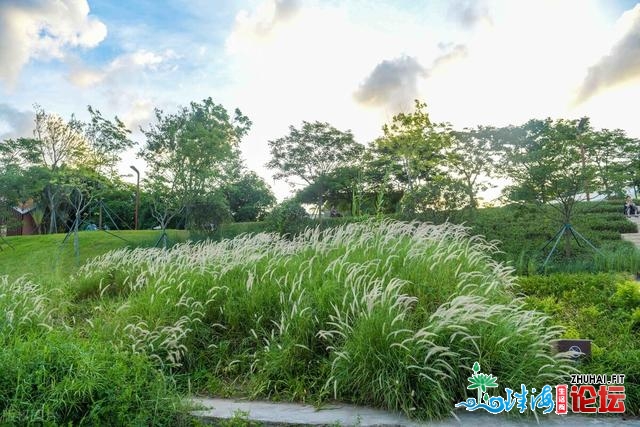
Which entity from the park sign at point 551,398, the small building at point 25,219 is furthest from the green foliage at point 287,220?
the small building at point 25,219

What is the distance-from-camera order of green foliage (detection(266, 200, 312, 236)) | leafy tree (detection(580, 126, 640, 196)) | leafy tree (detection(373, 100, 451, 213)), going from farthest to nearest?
1. leafy tree (detection(373, 100, 451, 213))
2. green foliage (detection(266, 200, 312, 236))
3. leafy tree (detection(580, 126, 640, 196))

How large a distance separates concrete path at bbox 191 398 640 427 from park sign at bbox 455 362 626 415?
0.05m

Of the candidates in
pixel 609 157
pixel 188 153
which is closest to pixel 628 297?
pixel 609 157

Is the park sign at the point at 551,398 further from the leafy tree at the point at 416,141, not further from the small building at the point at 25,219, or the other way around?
the small building at the point at 25,219

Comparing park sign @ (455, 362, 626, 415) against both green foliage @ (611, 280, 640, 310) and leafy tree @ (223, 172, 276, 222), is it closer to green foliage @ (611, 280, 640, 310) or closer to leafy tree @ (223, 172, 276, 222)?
green foliage @ (611, 280, 640, 310)

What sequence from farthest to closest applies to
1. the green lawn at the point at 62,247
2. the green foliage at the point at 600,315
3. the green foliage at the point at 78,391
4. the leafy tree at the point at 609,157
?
the green lawn at the point at 62,247, the leafy tree at the point at 609,157, the green foliage at the point at 600,315, the green foliage at the point at 78,391

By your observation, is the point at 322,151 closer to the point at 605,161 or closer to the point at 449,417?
the point at 605,161

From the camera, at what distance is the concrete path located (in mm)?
2361

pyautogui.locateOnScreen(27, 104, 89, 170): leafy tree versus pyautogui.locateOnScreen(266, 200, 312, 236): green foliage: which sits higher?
pyautogui.locateOnScreen(27, 104, 89, 170): leafy tree

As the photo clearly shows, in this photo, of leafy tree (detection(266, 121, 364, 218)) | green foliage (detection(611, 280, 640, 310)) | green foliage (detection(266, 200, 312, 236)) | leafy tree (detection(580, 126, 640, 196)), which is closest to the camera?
green foliage (detection(611, 280, 640, 310))

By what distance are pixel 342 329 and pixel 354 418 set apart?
0.52m

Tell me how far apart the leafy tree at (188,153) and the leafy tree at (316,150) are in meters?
8.63

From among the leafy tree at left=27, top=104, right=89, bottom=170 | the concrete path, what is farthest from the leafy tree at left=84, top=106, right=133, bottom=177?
the concrete path

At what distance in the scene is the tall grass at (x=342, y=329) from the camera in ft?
8.37
